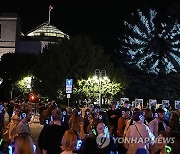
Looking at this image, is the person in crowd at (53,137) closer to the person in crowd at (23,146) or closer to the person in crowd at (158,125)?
the person in crowd at (158,125)

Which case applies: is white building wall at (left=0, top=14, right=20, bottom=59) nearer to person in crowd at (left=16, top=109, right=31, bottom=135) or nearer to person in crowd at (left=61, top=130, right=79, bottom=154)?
person in crowd at (left=16, top=109, right=31, bottom=135)

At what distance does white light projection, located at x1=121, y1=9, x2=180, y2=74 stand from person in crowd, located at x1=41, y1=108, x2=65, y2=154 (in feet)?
175

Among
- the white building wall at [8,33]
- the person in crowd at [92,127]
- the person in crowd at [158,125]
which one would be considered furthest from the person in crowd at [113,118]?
the white building wall at [8,33]

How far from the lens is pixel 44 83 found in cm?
5322

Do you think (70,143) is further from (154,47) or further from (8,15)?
(8,15)

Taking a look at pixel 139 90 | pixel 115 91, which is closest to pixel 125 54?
pixel 139 90

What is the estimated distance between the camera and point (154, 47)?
A: 63.8m

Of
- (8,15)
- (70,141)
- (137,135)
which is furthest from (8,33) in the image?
(70,141)

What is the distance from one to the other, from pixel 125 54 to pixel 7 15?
108 feet

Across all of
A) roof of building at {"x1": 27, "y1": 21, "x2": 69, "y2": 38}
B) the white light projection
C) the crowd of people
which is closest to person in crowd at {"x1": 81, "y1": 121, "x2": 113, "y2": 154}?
the crowd of people

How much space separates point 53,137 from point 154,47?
5596cm

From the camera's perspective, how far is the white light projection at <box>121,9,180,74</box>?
62656 millimetres

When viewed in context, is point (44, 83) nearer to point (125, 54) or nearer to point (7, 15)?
point (125, 54)

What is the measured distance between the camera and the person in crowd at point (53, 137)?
895 centimetres
